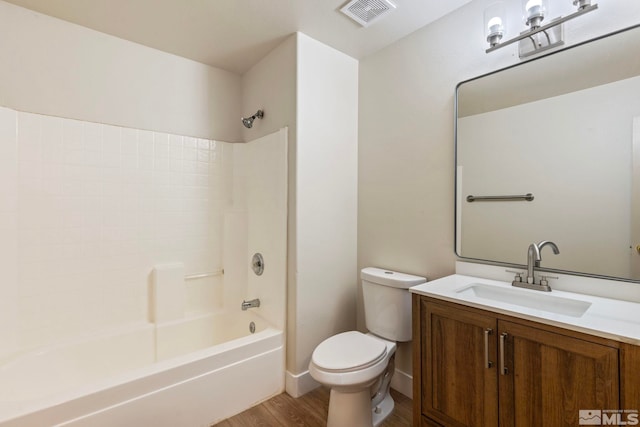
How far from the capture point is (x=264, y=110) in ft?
7.44

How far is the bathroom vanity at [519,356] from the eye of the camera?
94cm

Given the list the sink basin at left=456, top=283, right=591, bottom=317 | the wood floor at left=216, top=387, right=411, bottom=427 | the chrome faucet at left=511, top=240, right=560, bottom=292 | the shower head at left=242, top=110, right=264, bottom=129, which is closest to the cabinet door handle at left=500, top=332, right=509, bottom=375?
the sink basin at left=456, top=283, right=591, bottom=317

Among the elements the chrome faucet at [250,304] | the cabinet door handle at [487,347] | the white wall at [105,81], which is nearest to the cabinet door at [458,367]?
the cabinet door handle at [487,347]

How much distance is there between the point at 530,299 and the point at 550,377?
1.25 ft

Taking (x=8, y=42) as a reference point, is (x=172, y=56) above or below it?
above

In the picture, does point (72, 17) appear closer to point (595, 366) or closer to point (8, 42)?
point (8, 42)

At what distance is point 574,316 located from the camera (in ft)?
4.04

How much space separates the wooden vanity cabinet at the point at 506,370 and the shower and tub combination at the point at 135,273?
0.98m

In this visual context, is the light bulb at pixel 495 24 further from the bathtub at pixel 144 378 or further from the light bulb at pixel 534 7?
the bathtub at pixel 144 378

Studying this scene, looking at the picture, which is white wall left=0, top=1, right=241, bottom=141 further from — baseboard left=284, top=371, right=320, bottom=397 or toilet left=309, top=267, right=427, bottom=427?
baseboard left=284, top=371, right=320, bottom=397

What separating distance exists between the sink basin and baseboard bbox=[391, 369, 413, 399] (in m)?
0.82

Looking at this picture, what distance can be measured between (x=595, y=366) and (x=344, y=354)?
1017mm

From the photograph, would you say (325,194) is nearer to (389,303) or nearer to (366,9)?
(389,303)

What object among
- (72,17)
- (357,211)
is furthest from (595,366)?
(72,17)
